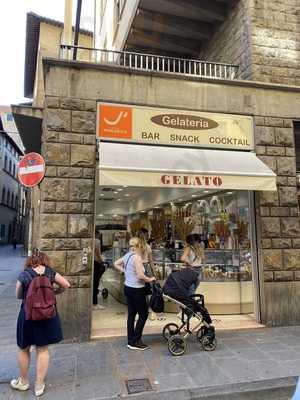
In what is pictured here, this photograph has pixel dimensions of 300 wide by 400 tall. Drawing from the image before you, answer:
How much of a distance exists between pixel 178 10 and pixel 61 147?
18.1 ft

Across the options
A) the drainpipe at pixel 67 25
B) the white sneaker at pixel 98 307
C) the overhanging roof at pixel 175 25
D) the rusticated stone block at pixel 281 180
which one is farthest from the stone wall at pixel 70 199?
the overhanging roof at pixel 175 25

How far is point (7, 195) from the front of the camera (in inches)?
1930

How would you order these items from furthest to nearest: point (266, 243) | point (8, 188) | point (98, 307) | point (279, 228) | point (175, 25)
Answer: point (8, 188)
point (175, 25)
point (98, 307)
point (279, 228)
point (266, 243)

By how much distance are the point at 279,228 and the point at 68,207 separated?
4.36 m

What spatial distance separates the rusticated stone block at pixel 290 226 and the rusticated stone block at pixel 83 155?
13.6 feet

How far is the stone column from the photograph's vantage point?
7.50 m

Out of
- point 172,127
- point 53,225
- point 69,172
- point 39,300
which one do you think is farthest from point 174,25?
point 39,300

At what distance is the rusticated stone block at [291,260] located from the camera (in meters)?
7.66

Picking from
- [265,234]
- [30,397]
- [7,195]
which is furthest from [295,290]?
[7,195]

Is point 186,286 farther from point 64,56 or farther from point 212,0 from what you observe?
point 212,0

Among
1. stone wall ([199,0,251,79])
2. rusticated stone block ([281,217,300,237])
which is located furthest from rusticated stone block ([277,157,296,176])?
stone wall ([199,0,251,79])

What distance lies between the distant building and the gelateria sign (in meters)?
37.5

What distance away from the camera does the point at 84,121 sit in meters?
7.12

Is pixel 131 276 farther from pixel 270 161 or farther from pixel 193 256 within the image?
pixel 270 161
